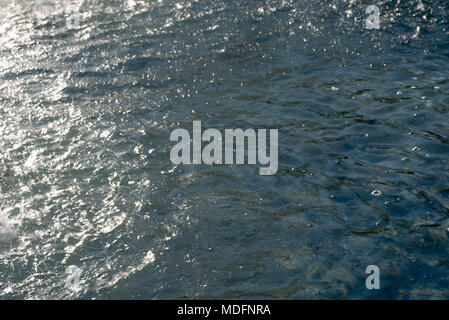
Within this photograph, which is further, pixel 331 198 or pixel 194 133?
pixel 194 133

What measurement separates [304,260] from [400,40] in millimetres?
5248

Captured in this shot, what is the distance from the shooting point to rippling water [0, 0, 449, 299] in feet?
16.3

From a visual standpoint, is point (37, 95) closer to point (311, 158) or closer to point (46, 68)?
point (46, 68)

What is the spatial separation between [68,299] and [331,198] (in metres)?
2.77

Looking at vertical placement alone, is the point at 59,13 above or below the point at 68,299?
above

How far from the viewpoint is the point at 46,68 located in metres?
8.70

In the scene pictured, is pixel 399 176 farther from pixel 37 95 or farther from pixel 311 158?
pixel 37 95

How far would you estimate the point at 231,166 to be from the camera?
20.8 ft

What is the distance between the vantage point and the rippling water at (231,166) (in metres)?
4.96

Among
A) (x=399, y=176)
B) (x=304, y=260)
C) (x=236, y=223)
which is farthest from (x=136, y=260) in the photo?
(x=399, y=176)

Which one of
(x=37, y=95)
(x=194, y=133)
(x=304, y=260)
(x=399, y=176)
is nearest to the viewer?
(x=304, y=260)

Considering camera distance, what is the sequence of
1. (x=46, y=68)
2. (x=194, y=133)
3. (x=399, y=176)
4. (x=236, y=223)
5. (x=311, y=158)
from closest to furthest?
(x=236, y=223) < (x=399, y=176) < (x=311, y=158) < (x=194, y=133) < (x=46, y=68)
